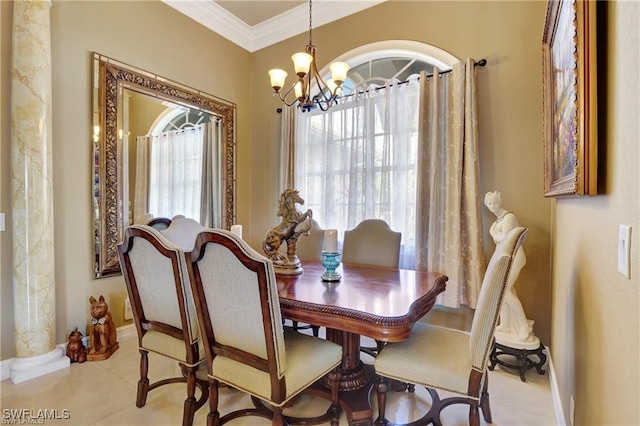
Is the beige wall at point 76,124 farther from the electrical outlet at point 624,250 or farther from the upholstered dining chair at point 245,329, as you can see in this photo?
the electrical outlet at point 624,250

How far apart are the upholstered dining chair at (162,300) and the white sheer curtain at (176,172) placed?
1.51 metres

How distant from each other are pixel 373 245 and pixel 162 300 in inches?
59.5

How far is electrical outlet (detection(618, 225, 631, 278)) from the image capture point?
0.73 m

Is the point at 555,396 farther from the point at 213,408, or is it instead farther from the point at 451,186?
the point at 213,408

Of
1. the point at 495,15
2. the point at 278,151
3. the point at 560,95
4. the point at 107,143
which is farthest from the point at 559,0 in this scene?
the point at 107,143

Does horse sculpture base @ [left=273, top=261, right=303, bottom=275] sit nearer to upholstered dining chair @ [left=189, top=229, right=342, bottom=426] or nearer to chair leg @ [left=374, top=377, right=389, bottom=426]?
upholstered dining chair @ [left=189, top=229, right=342, bottom=426]

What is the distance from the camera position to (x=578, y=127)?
3.33ft

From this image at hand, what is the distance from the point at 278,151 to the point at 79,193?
199 centimetres

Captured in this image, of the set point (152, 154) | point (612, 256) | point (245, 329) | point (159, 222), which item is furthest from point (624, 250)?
point (152, 154)

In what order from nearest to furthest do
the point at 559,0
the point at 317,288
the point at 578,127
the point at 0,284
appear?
1. the point at 578,127
2. the point at 559,0
3. the point at 317,288
4. the point at 0,284

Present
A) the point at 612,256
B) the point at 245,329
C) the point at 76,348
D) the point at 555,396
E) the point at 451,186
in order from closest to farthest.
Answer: the point at 612,256
the point at 245,329
the point at 555,396
the point at 76,348
the point at 451,186

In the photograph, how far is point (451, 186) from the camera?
8.70 ft

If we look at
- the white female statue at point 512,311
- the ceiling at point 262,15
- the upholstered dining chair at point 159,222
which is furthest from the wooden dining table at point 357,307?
the ceiling at point 262,15

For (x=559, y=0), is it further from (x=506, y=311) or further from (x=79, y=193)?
(x=79, y=193)
